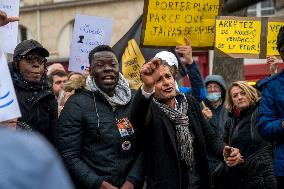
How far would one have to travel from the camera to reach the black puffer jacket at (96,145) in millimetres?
3643

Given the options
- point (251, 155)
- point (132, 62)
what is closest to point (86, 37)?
point (132, 62)

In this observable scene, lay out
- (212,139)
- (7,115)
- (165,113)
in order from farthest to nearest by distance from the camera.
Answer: (212,139), (165,113), (7,115)

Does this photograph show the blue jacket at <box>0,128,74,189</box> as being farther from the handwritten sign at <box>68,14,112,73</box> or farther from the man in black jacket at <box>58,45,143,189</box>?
the handwritten sign at <box>68,14,112,73</box>

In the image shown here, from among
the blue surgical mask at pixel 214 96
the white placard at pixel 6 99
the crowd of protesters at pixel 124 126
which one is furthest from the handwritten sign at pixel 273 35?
the white placard at pixel 6 99

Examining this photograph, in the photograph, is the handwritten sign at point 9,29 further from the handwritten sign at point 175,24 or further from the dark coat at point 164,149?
the dark coat at point 164,149

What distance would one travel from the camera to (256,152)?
4609mm

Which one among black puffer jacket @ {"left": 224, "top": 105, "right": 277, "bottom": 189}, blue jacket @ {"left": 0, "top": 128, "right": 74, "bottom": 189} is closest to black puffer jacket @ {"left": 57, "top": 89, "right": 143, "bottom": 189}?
black puffer jacket @ {"left": 224, "top": 105, "right": 277, "bottom": 189}

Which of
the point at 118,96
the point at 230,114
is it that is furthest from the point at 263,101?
the point at 230,114

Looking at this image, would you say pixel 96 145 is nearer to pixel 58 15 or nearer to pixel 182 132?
pixel 182 132

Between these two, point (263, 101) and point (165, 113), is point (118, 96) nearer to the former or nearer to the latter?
point (165, 113)

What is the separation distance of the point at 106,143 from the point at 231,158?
2.88ft

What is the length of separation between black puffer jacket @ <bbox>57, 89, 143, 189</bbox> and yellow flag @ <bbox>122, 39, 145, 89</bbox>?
185 centimetres

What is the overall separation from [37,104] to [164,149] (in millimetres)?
838

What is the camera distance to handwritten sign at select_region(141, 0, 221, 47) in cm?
491
